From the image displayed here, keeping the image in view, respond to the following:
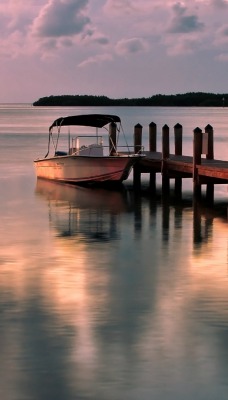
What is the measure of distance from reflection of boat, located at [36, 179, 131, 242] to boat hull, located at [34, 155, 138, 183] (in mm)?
377

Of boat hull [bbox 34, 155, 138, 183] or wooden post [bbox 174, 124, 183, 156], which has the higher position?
A: wooden post [bbox 174, 124, 183, 156]

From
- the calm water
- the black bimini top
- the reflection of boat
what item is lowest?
the reflection of boat

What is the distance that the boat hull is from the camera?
29828 mm

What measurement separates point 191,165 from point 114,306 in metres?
16.0

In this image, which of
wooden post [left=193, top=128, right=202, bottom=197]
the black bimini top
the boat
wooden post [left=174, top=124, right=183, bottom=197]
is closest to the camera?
wooden post [left=193, top=128, right=202, bottom=197]

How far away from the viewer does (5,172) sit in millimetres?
41156

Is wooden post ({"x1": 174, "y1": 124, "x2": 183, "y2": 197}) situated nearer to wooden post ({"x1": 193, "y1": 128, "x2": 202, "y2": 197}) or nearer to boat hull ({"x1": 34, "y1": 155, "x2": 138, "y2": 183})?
boat hull ({"x1": 34, "y1": 155, "x2": 138, "y2": 183})

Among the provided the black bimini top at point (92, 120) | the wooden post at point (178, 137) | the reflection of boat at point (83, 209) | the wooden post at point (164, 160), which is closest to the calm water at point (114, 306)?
the reflection of boat at point (83, 209)

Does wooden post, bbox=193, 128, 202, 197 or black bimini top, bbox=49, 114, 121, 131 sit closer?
wooden post, bbox=193, 128, 202, 197

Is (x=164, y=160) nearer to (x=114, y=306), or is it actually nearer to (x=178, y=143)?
(x=178, y=143)

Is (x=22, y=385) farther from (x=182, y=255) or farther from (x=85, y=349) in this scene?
(x=182, y=255)

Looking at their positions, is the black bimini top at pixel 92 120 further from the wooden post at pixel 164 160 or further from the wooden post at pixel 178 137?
the wooden post at pixel 164 160

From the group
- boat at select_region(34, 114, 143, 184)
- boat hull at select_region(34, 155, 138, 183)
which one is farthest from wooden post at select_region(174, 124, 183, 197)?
boat hull at select_region(34, 155, 138, 183)

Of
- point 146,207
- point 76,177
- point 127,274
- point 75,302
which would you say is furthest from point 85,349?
point 76,177
